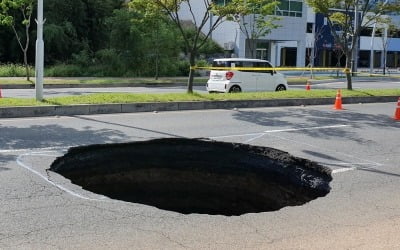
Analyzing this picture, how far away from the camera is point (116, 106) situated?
48.1 ft

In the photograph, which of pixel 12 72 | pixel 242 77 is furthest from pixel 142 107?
pixel 12 72

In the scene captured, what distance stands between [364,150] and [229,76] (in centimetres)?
1154

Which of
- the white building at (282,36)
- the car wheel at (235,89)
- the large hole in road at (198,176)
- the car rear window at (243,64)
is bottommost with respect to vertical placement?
the large hole in road at (198,176)

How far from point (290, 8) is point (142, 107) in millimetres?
39735

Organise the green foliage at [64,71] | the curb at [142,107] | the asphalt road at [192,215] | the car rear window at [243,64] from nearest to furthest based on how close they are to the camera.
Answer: the asphalt road at [192,215] < the curb at [142,107] < the car rear window at [243,64] < the green foliage at [64,71]

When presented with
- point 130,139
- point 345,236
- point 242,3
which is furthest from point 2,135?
point 242,3

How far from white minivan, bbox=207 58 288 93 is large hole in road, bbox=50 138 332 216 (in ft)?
37.5

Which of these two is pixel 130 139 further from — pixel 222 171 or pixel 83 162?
pixel 222 171

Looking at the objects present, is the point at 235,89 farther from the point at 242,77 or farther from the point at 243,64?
the point at 243,64

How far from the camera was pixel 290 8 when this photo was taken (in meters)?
51.8

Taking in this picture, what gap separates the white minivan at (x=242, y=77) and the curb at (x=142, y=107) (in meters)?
3.79

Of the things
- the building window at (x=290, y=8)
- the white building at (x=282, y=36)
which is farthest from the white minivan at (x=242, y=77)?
the building window at (x=290, y=8)

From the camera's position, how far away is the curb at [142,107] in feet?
44.1

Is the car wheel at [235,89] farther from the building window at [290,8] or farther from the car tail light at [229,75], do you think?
the building window at [290,8]
